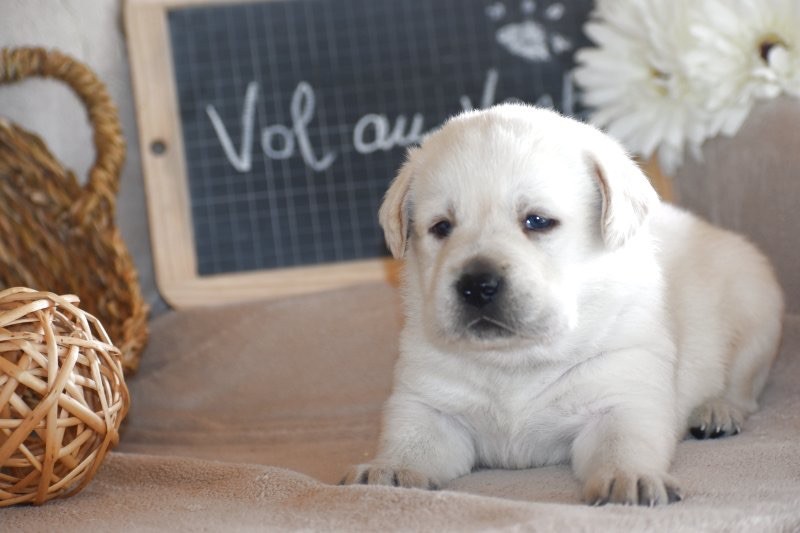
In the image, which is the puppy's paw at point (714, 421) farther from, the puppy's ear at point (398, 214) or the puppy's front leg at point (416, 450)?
the puppy's ear at point (398, 214)

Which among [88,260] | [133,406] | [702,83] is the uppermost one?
[702,83]

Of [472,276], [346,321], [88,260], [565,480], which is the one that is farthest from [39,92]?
[565,480]

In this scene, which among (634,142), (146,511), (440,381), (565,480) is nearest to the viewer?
(146,511)

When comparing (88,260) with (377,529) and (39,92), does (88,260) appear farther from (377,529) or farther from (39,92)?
(377,529)

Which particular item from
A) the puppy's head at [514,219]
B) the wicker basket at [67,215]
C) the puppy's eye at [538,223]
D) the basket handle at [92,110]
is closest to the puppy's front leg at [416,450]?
the puppy's head at [514,219]

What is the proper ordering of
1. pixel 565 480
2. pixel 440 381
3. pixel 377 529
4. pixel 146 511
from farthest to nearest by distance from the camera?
pixel 440 381, pixel 565 480, pixel 146 511, pixel 377 529

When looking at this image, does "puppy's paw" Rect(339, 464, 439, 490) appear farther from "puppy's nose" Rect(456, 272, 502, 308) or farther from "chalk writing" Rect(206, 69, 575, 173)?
"chalk writing" Rect(206, 69, 575, 173)

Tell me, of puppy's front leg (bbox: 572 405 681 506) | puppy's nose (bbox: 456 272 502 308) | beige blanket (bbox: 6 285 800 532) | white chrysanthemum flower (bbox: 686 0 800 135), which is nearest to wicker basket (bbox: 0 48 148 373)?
beige blanket (bbox: 6 285 800 532)
